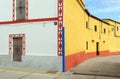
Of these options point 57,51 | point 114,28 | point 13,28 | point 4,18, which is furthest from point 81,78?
point 114,28

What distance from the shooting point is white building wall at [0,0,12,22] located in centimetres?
1734

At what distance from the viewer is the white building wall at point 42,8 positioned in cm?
1567

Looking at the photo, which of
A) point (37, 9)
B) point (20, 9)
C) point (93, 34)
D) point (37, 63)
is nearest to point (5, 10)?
point (20, 9)

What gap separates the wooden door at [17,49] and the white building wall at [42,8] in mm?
2057

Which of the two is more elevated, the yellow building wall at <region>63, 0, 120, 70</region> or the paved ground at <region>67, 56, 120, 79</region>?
the yellow building wall at <region>63, 0, 120, 70</region>

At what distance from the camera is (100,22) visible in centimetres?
3662

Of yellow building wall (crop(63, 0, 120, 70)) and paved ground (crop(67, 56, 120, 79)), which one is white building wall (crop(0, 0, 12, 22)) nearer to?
yellow building wall (crop(63, 0, 120, 70))

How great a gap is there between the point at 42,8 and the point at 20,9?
1.95 m

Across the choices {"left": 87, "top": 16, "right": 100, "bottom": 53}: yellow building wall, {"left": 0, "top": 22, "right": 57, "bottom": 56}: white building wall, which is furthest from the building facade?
{"left": 87, "top": 16, "right": 100, "bottom": 53}: yellow building wall

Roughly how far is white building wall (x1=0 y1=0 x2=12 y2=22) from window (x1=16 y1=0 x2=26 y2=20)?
551 mm

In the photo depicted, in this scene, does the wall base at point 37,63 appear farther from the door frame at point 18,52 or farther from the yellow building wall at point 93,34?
the yellow building wall at point 93,34

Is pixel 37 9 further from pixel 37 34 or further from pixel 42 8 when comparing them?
pixel 37 34

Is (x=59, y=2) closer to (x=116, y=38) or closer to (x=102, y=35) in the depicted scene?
(x=102, y=35)

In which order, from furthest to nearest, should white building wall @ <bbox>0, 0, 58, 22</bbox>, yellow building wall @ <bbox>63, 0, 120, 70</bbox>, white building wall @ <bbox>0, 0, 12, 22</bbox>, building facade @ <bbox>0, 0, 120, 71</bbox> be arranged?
white building wall @ <bbox>0, 0, 12, 22</bbox> → yellow building wall @ <bbox>63, 0, 120, 70</bbox> → white building wall @ <bbox>0, 0, 58, 22</bbox> → building facade @ <bbox>0, 0, 120, 71</bbox>
